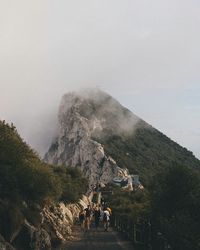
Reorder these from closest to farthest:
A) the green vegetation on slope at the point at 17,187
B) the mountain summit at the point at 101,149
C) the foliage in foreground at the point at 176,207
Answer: the foliage in foreground at the point at 176,207 → the green vegetation on slope at the point at 17,187 → the mountain summit at the point at 101,149

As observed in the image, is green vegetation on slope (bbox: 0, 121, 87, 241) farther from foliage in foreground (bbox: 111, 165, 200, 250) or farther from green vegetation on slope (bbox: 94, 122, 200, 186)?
green vegetation on slope (bbox: 94, 122, 200, 186)

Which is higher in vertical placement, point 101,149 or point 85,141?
point 85,141

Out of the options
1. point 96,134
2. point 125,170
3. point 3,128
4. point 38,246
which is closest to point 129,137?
point 96,134

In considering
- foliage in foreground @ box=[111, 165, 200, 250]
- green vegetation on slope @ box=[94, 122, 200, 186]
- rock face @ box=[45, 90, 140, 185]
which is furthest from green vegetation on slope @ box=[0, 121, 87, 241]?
rock face @ box=[45, 90, 140, 185]

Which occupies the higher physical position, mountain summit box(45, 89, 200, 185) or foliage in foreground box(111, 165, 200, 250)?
mountain summit box(45, 89, 200, 185)

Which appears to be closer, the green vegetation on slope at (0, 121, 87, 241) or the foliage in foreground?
the foliage in foreground

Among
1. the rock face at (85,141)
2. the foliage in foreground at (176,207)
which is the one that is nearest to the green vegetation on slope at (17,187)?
the foliage in foreground at (176,207)

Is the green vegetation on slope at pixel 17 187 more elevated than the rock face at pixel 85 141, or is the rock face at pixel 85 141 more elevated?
A: the rock face at pixel 85 141

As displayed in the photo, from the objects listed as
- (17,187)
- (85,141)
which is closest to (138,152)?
(85,141)

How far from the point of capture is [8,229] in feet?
105

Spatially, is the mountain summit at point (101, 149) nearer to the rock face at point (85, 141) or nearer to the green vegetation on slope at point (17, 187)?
the rock face at point (85, 141)

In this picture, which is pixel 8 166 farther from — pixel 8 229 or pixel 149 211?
pixel 149 211

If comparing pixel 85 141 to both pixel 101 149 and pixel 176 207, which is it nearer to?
pixel 101 149

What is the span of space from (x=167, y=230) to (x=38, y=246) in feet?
34.2
